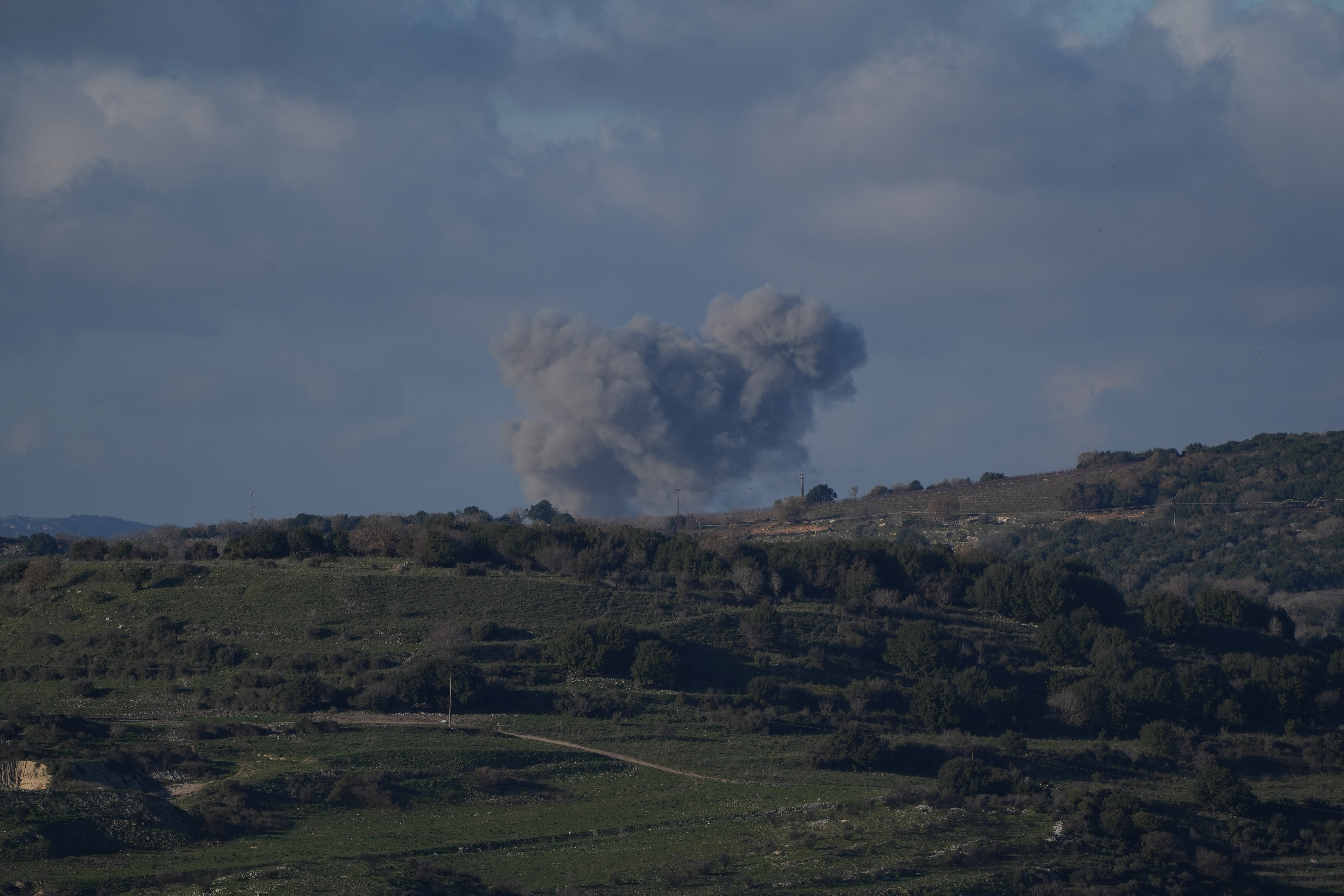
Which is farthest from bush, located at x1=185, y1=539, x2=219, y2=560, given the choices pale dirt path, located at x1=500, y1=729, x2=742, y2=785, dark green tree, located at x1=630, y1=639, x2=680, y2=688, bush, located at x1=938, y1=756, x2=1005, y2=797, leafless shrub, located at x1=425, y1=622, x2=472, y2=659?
bush, located at x1=938, y1=756, x2=1005, y2=797

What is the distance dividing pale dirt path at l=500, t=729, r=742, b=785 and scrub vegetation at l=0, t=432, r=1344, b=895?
0.16 m

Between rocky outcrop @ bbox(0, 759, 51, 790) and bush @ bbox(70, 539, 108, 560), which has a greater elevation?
bush @ bbox(70, 539, 108, 560)

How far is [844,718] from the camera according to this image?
3653 cm

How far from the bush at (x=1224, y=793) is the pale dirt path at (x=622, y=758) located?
11658 millimetres

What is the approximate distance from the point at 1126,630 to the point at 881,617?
9.68 meters

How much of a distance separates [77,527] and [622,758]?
169 m

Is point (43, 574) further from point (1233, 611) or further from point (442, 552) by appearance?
point (1233, 611)

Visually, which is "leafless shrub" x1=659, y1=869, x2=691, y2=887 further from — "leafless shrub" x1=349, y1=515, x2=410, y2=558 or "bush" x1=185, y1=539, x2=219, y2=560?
"bush" x1=185, y1=539, x2=219, y2=560

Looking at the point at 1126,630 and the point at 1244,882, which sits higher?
the point at 1126,630

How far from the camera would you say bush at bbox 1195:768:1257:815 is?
29.4 meters

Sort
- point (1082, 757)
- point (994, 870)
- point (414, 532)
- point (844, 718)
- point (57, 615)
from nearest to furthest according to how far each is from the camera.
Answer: point (994, 870)
point (1082, 757)
point (844, 718)
point (57, 615)
point (414, 532)

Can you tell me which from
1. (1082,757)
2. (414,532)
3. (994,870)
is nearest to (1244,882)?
(994,870)

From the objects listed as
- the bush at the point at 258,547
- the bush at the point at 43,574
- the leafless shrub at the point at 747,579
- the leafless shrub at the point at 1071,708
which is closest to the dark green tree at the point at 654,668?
the leafless shrub at the point at 747,579

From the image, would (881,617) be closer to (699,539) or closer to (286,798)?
(699,539)
